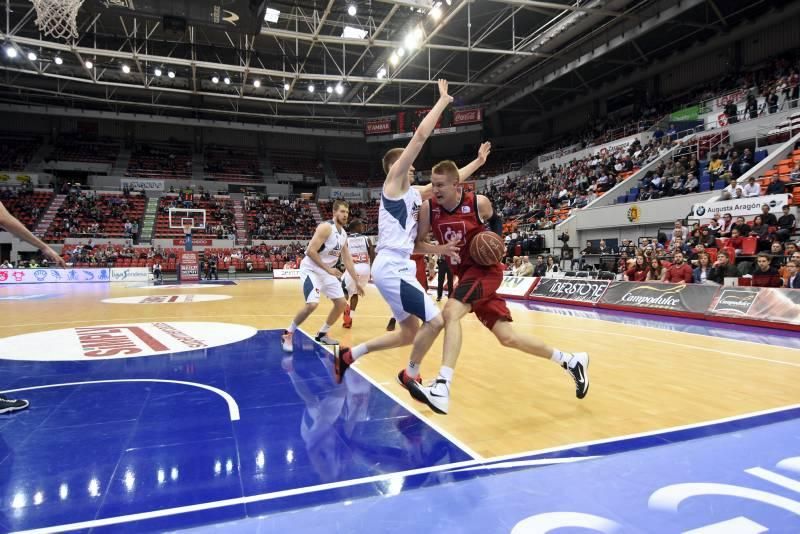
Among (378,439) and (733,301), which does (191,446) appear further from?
(733,301)

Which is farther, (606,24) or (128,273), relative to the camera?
(128,273)

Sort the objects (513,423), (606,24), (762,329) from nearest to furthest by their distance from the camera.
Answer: (513,423), (762,329), (606,24)

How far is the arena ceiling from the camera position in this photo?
20.5 metres

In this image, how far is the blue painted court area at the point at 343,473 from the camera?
214 centimetres

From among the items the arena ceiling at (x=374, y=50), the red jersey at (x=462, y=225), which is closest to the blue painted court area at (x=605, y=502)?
the red jersey at (x=462, y=225)

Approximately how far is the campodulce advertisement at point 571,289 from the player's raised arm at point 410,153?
30.8 feet

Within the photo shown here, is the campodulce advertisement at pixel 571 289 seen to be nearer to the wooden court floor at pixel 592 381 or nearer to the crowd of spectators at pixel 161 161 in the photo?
the wooden court floor at pixel 592 381

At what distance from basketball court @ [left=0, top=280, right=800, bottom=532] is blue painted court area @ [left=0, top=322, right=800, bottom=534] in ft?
0.04

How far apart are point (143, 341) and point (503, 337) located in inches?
208

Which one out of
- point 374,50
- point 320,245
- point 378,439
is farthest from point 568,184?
point 378,439

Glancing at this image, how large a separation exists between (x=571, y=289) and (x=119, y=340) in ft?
33.9

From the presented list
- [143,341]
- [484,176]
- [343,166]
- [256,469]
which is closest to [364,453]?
[256,469]

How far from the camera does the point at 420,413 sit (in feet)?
12.0

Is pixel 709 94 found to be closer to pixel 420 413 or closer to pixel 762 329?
pixel 762 329
